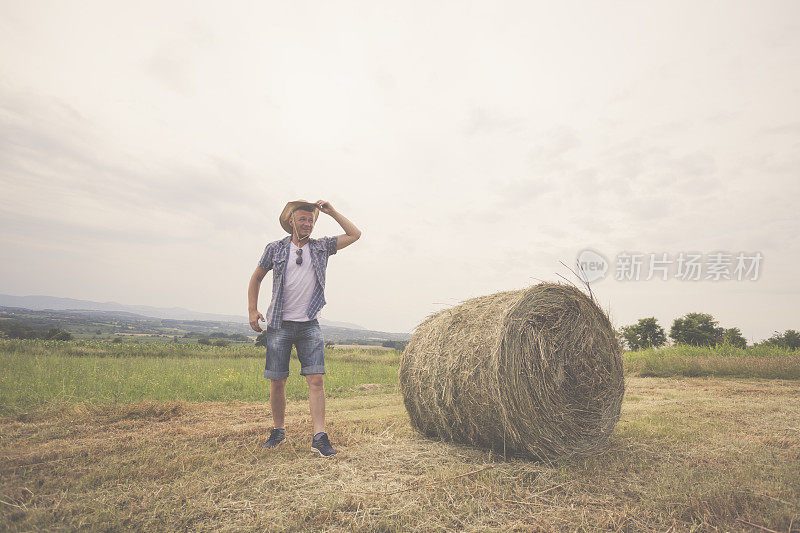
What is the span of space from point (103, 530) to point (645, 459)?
4.74 meters

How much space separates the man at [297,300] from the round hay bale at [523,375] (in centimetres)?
143

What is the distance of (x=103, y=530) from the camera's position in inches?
104

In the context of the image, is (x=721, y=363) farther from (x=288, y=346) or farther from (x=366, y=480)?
(x=288, y=346)

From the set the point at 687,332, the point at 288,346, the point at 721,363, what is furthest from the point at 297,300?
the point at 687,332

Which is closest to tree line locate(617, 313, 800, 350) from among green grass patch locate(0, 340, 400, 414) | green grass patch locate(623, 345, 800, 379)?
green grass patch locate(623, 345, 800, 379)

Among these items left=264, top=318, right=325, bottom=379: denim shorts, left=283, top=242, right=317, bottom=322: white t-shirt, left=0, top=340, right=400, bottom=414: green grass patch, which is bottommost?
left=0, top=340, right=400, bottom=414: green grass patch

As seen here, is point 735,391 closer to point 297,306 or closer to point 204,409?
point 297,306

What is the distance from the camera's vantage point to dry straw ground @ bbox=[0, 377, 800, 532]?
2.89 m

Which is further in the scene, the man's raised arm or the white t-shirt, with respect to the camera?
the man's raised arm

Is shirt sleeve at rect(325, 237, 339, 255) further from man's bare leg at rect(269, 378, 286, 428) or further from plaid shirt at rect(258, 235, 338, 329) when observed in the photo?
man's bare leg at rect(269, 378, 286, 428)

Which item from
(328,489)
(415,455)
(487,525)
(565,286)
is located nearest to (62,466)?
(328,489)

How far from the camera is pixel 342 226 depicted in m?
4.85

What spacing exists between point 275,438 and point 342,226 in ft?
7.95

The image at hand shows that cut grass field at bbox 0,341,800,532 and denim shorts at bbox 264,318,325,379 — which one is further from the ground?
denim shorts at bbox 264,318,325,379
